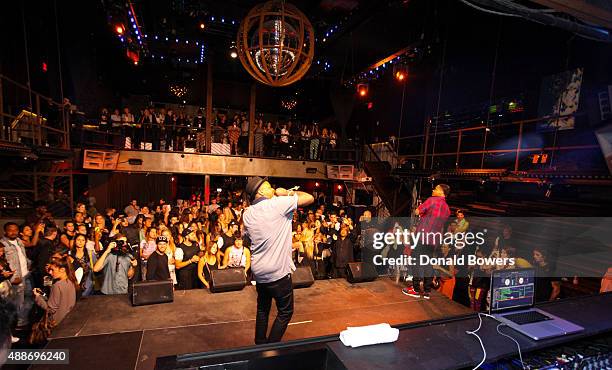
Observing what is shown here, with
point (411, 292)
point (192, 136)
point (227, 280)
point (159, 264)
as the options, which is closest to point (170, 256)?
point (159, 264)

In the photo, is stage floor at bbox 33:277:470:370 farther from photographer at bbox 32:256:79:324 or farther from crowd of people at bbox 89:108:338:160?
crowd of people at bbox 89:108:338:160

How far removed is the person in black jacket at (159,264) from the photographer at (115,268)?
357 mm

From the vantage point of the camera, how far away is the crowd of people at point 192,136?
9508 mm

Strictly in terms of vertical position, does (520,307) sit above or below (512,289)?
below

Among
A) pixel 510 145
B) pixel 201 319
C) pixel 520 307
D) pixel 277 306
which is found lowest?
pixel 201 319

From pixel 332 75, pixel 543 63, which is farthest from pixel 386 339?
pixel 332 75

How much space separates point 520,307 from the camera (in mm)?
1713

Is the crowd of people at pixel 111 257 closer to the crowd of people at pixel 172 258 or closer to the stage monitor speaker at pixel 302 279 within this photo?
the crowd of people at pixel 172 258

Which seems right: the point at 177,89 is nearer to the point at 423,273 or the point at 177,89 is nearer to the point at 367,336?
the point at 423,273

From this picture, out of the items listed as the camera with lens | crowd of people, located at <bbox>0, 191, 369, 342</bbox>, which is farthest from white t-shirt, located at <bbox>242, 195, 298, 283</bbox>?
the camera with lens

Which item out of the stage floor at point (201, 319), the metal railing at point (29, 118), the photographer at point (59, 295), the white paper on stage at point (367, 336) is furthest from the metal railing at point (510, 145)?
the metal railing at point (29, 118)

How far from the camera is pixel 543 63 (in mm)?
6723

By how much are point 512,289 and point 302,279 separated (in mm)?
3515

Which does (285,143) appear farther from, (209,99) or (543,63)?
(543,63)
